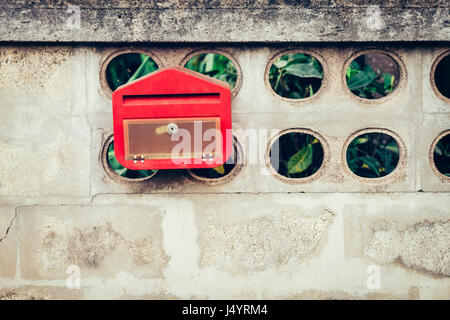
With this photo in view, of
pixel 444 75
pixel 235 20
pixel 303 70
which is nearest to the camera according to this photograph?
pixel 235 20

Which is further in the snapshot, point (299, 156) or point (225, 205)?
point (299, 156)

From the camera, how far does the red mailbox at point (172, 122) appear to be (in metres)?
2.36

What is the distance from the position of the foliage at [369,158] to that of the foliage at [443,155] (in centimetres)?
40

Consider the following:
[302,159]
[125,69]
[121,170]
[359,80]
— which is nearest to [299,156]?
[302,159]

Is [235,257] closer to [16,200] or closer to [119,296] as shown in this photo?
[119,296]

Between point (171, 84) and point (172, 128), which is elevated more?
point (171, 84)

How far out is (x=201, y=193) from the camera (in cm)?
283

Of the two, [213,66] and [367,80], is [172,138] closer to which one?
[213,66]

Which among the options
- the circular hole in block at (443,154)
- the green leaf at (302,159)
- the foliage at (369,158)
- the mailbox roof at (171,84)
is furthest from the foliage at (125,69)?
the circular hole in block at (443,154)

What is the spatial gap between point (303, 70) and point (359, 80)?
47 centimetres

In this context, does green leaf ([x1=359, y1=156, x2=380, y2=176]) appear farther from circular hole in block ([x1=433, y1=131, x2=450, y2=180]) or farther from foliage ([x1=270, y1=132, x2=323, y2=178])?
circular hole in block ([x1=433, y1=131, x2=450, y2=180])

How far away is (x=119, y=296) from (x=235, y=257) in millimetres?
924

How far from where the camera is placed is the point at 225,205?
2832 mm

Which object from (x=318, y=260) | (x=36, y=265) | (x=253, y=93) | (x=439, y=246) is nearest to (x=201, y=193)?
(x=253, y=93)
